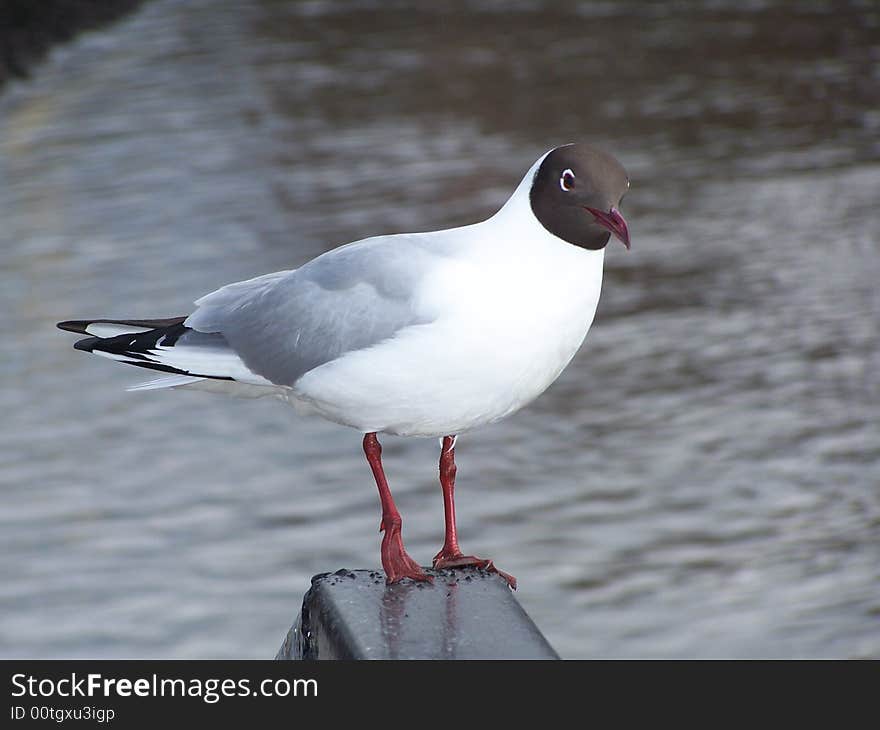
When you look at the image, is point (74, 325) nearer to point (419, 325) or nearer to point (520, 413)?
point (419, 325)

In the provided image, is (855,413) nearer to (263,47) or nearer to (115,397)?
(115,397)

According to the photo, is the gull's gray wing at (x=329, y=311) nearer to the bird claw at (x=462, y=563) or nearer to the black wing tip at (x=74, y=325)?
the black wing tip at (x=74, y=325)

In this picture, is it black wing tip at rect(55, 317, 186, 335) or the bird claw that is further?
the bird claw

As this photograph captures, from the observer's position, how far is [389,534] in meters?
3.09

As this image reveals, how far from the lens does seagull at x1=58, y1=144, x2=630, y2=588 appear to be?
2.65m

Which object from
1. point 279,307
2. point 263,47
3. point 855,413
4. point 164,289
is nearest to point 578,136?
point 164,289

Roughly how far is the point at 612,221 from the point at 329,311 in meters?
0.62

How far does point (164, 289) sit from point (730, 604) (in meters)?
4.75

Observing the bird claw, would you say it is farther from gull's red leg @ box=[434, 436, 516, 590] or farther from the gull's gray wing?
the gull's gray wing

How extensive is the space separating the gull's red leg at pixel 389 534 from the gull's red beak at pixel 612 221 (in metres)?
0.69

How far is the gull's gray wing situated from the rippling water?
3278 mm

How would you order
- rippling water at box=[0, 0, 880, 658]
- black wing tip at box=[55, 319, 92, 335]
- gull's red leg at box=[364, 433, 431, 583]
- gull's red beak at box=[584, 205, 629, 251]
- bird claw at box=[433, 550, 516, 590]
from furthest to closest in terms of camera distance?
rippling water at box=[0, 0, 880, 658], bird claw at box=[433, 550, 516, 590], gull's red leg at box=[364, 433, 431, 583], black wing tip at box=[55, 319, 92, 335], gull's red beak at box=[584, 205, 629, 251]

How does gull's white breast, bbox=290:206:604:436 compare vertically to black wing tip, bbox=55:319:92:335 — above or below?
below

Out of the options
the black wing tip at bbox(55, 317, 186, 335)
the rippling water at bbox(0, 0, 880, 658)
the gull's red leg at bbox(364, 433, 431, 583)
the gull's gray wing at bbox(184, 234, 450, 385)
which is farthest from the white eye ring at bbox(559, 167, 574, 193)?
the rippling water at bbox(0, 0, 880, 658)
